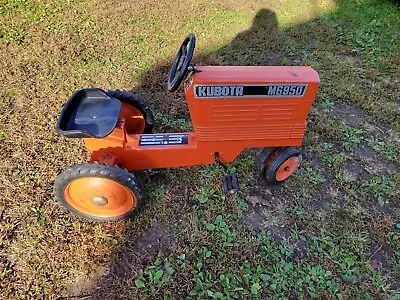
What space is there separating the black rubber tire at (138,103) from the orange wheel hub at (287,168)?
37.4 inches

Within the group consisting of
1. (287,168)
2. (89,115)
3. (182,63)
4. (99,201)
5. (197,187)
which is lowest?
(197,187)

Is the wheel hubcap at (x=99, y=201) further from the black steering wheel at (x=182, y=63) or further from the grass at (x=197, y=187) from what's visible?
the black steering wheel at (x=182, y=63)

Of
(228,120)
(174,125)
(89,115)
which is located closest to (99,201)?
(89,115)

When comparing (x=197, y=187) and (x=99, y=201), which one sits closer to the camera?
(x=99, y=201)

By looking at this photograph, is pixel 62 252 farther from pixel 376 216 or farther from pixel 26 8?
pixel 26 8

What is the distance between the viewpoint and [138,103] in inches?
99.3

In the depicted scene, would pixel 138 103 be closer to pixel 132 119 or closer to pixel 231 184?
pixel 132 119

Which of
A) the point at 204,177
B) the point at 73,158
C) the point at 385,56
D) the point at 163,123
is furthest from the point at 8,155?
the point at 385,56

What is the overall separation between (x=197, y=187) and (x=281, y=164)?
0.59 m

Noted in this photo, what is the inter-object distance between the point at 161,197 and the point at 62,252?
68cm

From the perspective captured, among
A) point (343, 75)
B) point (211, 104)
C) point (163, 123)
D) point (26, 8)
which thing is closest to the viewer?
point (211, 104)

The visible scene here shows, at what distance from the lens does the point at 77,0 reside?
14.8ft

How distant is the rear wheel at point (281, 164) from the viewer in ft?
7.80

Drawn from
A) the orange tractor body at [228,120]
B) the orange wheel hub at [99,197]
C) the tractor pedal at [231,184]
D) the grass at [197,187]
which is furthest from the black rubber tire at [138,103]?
the tractor pedal at [231,184]
